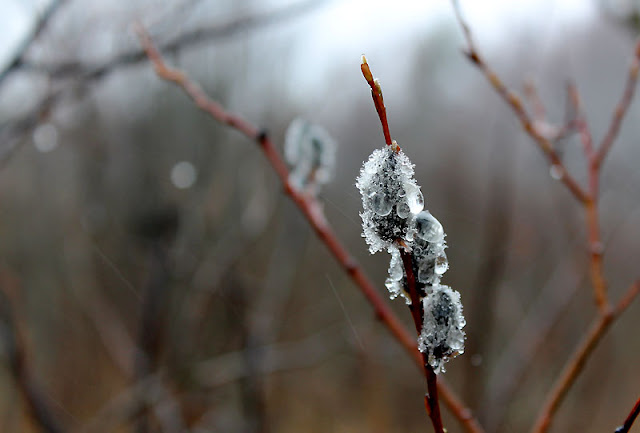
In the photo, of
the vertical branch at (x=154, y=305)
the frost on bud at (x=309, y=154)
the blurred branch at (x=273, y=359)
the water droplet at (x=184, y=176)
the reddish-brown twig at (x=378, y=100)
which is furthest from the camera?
the water droplet at (x=184, y=176)

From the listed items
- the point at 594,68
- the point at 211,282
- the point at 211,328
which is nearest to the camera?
the point at 211,282

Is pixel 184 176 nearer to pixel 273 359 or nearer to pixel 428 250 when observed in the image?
pixel 273 359

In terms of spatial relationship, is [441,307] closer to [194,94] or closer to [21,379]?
[194,94]

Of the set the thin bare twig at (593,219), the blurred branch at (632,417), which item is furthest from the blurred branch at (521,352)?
the blurred branch at (632,417)

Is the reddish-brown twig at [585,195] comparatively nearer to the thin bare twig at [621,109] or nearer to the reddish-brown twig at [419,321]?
the thin bare twig at [621,109]

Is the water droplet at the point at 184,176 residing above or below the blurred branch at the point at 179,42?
above

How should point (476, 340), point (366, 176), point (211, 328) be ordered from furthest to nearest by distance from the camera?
1. point (211, 328)
2. point (476, 340)
3. point (366, 176)

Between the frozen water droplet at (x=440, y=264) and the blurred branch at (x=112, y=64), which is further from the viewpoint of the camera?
the blurred branch at (x=112, y=64)

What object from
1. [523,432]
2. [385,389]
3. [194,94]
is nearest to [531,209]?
[523,432]
